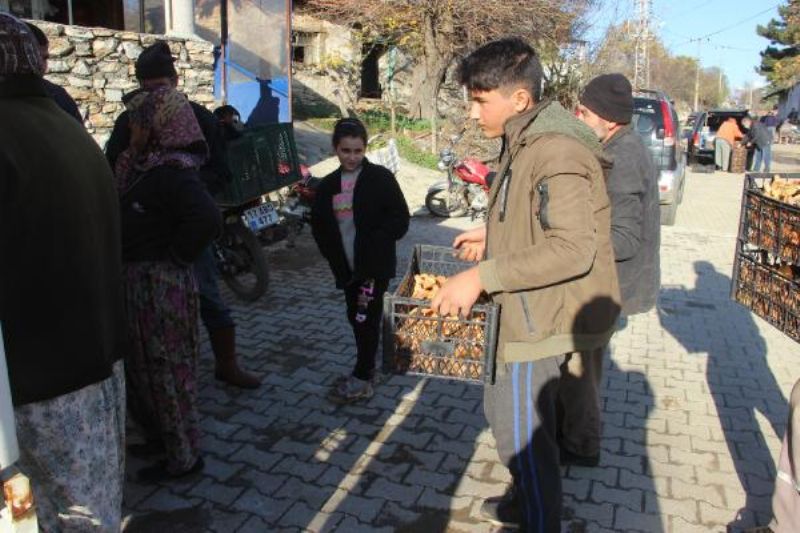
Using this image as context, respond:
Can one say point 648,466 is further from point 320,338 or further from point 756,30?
point 756,30

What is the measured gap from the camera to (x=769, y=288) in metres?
3.00

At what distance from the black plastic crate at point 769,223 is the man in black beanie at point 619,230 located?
1.55 feet

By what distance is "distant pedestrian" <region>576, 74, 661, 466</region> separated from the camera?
339cm

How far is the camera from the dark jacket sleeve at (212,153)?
4961mm

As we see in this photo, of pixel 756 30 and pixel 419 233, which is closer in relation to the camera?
pixel 419 233

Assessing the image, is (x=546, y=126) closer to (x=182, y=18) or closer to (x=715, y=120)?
(x=182, y=18)

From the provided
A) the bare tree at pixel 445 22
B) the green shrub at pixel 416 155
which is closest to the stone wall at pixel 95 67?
the green shrub at pixel 416 155

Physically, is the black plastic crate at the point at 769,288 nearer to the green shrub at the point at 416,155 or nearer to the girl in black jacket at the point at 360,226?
the girl in black jacket at the point at 360,226

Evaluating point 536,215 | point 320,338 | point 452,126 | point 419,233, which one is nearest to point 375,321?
point 320,338

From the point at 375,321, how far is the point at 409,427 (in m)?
0.65

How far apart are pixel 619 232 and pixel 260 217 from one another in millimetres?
4294

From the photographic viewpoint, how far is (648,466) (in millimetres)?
3727

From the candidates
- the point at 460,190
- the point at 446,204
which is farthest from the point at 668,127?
the point at 446,204

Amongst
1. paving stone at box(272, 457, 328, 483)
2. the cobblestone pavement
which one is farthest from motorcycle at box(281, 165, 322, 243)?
paving stone at box(272, 457, 328, 483)
